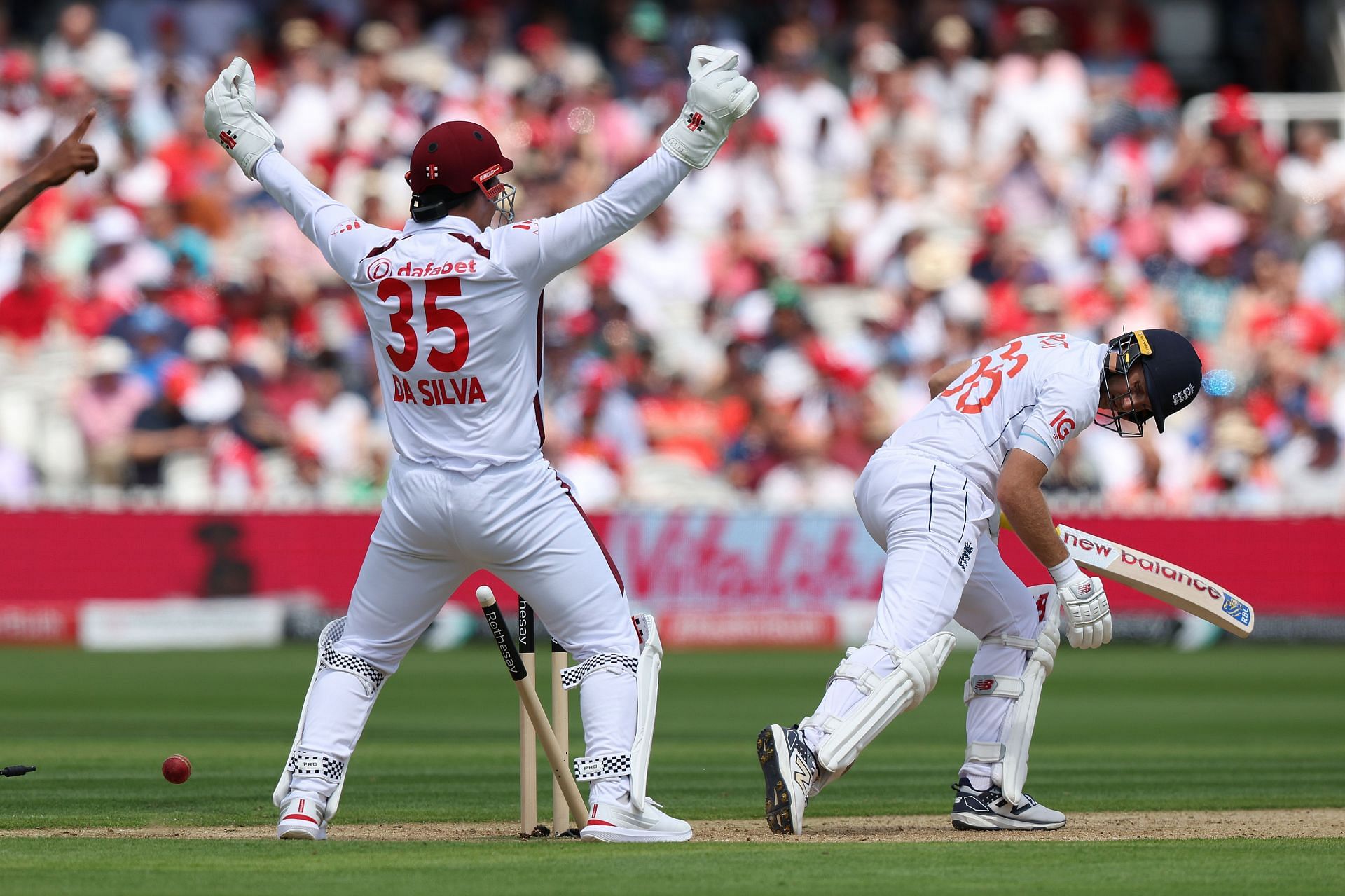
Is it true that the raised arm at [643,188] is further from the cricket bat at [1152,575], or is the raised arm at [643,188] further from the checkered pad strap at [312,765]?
the cricket bat at [1152,575]

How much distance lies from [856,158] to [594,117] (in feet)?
9.07

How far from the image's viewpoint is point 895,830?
731cm

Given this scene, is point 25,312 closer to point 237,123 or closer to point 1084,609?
point 237,123

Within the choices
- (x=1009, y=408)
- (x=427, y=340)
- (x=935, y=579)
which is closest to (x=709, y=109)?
(x=427, y=340)

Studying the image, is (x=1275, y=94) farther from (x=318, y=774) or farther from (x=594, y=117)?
(x=318, y=774)

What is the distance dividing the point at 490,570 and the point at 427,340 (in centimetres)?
77

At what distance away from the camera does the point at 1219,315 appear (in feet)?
65.0

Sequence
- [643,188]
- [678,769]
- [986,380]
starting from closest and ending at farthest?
[643,188] < [986,380] < [678,769]

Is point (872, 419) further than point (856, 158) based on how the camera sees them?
No

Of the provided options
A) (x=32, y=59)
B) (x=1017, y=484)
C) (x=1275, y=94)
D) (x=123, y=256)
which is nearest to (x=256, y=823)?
(x=1017, y=484)

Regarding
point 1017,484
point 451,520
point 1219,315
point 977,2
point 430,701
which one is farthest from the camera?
point 977,2

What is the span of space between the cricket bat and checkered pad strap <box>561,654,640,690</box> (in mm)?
1565

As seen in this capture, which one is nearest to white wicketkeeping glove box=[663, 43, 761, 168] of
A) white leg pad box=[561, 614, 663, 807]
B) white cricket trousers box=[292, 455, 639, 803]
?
white cricket trousers box=[292, 455, 639, 803]

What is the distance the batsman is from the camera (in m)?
6.77
